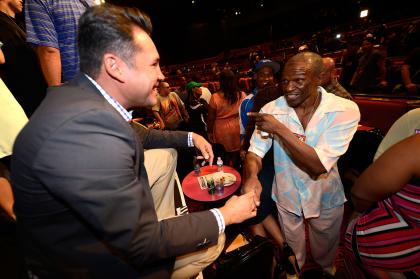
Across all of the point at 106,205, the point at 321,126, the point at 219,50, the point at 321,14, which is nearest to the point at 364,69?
the point at 321,126

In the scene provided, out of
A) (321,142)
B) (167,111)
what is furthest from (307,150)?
(167,111)

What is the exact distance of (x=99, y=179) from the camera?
82 cm

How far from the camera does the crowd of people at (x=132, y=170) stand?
85 cm

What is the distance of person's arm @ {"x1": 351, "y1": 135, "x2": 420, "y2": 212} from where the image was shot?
3.68ft

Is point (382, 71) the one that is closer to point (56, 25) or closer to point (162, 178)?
point (162, 178)

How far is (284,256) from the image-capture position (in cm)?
221

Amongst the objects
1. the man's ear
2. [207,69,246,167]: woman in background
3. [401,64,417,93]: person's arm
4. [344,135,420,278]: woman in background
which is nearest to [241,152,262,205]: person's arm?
[344,135,420,278]: woman in background

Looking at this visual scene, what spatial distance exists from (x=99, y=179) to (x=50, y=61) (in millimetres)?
1389

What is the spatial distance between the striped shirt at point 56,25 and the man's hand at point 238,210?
1648 mm

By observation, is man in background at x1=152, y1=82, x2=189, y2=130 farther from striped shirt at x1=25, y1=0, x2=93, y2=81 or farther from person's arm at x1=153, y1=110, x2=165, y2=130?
striped shirt at x1=25, y1=0, x2=93, y2=81

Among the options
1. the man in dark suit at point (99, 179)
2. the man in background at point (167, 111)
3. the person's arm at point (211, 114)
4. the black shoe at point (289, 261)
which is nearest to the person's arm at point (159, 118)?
the man in background at point (167, 111)

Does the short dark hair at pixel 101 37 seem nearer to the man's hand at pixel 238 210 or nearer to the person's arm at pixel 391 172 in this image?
the man's hand at pixel 238 210

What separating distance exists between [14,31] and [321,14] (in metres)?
Answer: 24.1

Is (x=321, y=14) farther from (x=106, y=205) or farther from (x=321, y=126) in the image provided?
(x=106, y=205)
